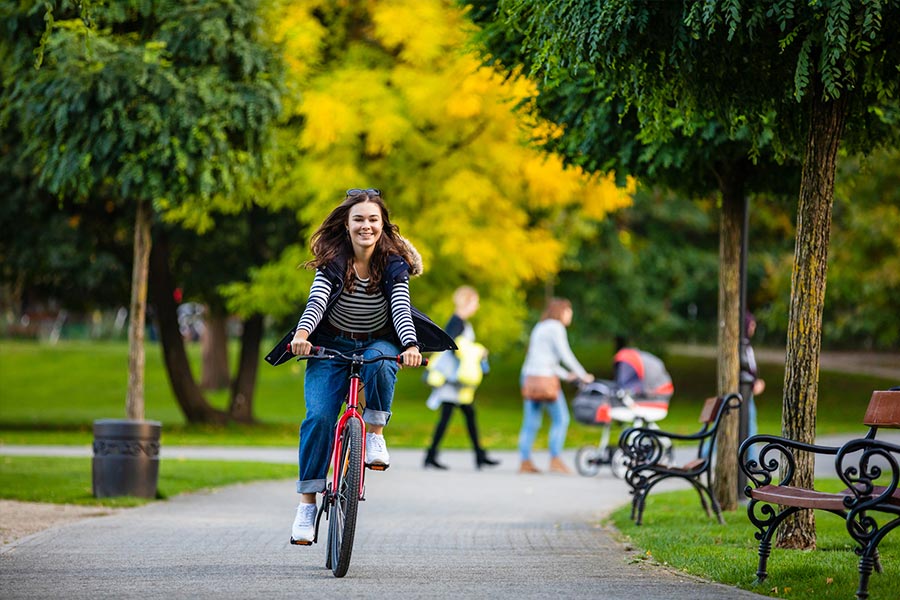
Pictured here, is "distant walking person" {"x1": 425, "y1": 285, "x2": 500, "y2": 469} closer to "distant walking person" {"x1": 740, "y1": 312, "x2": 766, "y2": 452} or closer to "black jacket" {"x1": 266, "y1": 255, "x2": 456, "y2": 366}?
"distant walking person" {"x1": 740, "y1": 312, "x2": 766, "y2": 452}

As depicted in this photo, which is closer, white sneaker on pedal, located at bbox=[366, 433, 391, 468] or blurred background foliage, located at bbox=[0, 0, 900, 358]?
white sneaker on pedal, located at bbox=[366, 433, 391, 468]

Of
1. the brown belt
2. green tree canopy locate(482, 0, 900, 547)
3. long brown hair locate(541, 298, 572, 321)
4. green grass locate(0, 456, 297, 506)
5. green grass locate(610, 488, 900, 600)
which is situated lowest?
green grass locate(0, 456, 297, 506)

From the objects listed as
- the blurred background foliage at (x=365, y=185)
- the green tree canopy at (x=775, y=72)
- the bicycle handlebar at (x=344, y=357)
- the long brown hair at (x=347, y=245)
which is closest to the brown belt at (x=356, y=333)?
the long brown hair at (x=347, y=245)

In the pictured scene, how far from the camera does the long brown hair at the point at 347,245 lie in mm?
8133

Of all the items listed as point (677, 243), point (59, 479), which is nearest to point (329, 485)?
point (59, 479)

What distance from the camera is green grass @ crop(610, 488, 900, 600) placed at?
7316mm

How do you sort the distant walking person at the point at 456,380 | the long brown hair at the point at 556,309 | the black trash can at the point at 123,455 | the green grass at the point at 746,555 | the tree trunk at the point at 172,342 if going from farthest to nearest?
the tree trunk at the point at 172,342
the distant walking person at the point at 456,380
the long brown hair at the point at 556,309
the black trash can at the point at 123,455
the green grass at the point at 746,555

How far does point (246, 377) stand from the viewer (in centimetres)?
2880

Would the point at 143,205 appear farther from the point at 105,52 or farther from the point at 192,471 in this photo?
the point at 192,471

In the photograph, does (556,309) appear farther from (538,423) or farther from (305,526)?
(305,526)

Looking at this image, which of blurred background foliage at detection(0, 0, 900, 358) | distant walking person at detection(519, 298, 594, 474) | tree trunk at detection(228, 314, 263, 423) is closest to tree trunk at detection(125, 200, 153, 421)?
distant walking person at detection(519, 298, 594, 474)

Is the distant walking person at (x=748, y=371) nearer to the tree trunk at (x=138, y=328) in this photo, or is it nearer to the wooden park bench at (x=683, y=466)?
the wooden park bench at (x=683, y=466)

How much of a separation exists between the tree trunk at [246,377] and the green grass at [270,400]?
0.46 meters

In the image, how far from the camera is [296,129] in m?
24.0
